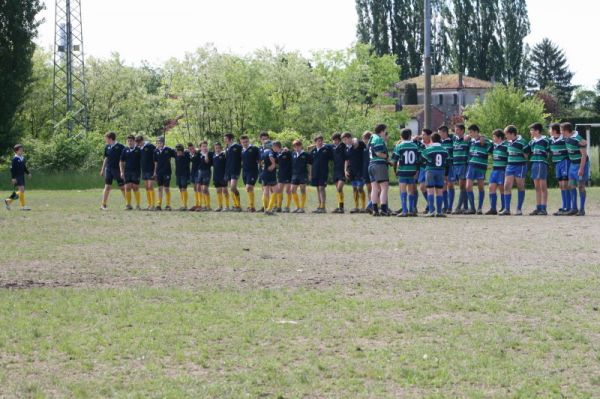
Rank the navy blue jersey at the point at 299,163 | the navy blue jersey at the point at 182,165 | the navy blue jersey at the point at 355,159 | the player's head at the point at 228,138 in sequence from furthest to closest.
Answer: the navy blue jersey at the point at 182,165 → the player's head at the point at 228,138 → the navy blue jersey at the point at 299,163 → the navy blue jersey at the point at 355,159

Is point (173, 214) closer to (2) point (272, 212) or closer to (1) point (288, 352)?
(2) point (272, 212)

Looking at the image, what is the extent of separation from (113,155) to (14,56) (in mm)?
29110

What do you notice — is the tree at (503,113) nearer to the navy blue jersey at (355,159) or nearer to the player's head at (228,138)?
the player's head at (228,138)

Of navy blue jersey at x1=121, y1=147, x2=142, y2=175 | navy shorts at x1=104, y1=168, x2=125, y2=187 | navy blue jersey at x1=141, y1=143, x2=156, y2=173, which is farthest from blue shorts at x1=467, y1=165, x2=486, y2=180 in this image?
navy shorts at x1=104, y1=168, x2=125, y2=187

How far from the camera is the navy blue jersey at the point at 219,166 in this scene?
29781 millimetres

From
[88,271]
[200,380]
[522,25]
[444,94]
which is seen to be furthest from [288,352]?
[444,94]

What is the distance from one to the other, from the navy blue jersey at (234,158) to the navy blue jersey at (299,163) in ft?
5.27

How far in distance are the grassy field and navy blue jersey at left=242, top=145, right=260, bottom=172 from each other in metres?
10.00

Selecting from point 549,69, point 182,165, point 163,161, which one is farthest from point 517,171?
point 549,69

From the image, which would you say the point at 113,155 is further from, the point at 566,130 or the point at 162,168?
the point at 566,130

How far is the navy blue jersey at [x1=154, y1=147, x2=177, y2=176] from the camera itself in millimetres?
30641

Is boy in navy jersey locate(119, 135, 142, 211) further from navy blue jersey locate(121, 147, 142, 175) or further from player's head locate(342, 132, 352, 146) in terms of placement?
player's head locate(342, 132, 352, 146)

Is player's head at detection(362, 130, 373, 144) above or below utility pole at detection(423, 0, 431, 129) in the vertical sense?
below

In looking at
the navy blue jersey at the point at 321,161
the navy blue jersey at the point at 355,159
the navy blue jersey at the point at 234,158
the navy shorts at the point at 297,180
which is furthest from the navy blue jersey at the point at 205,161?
the navy blue jersey at the point at 355,159
